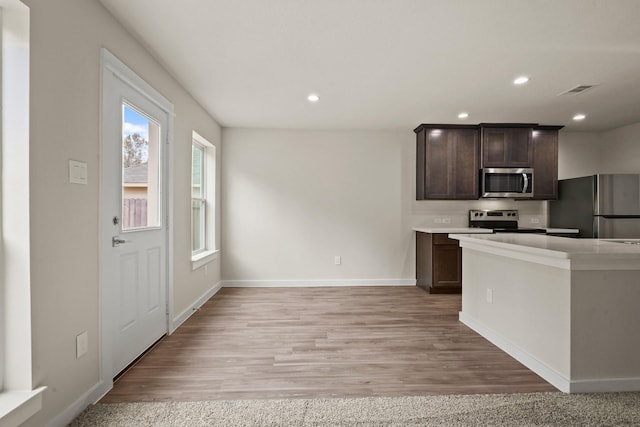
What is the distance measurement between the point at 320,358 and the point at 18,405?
1747 millimetres

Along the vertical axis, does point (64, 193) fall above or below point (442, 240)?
above

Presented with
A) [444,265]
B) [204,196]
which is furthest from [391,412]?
[204,196]

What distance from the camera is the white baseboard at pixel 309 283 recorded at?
5.07 metres

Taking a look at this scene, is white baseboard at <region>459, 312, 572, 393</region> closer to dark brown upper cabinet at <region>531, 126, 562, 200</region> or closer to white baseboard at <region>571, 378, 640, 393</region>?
white baseboard at <region>571, 378, 640, 393</region>

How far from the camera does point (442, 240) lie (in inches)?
181

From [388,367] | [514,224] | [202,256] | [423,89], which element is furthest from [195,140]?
[514,224]

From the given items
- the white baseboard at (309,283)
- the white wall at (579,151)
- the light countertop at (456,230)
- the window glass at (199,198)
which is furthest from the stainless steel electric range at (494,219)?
the window glass at (199,198)

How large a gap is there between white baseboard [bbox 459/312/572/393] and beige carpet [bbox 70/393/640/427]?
10 centimetres

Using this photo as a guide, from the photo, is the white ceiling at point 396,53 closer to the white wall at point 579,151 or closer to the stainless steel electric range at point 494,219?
the white wall at point 579,151

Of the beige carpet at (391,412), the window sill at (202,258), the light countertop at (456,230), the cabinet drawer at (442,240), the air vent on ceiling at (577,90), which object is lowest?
the beige carpet at (391,412)

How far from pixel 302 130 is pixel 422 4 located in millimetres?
3207

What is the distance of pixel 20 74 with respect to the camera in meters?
1.50

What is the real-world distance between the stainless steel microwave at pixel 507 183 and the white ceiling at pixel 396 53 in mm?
897

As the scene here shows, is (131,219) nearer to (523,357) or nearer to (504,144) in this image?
(523,357)
